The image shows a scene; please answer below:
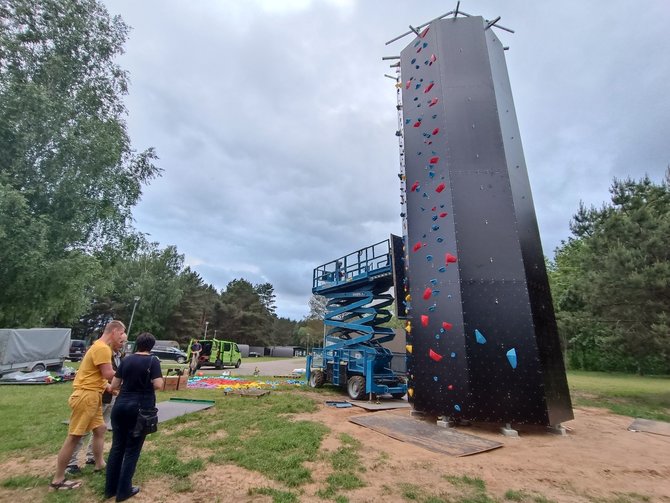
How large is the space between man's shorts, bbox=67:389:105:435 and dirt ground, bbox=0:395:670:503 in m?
0.71

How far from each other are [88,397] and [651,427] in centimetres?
1147

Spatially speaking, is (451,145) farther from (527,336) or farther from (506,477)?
(506,477)

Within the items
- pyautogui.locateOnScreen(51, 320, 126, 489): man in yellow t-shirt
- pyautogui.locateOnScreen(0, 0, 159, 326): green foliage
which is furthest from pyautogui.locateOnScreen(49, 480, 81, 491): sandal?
pyautogui.locateOnScreen(0, 0, 159, 326): green foliage

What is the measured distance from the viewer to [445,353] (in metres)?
7.64

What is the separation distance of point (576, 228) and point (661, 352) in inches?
717

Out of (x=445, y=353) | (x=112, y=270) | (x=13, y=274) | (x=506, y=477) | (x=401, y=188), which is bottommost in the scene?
(x=506, y=477)

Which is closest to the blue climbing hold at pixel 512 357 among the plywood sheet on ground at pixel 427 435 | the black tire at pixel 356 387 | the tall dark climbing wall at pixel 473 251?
the tall dark climbing wall at pixel 473 251

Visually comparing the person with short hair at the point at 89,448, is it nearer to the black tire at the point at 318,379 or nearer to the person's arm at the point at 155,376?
the person's arm at the point at 155,376

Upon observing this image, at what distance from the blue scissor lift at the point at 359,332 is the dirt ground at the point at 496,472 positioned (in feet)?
14.6

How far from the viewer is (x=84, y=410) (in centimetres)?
392

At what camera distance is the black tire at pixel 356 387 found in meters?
11.1

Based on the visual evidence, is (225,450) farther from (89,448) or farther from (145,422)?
(145,422)

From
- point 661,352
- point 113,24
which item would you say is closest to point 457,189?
point 661,352

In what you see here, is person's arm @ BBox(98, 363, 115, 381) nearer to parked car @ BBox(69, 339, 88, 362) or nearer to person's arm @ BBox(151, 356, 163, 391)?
person's arm @ BBox(151, 356, 163, 391)
